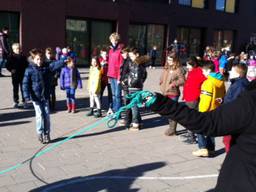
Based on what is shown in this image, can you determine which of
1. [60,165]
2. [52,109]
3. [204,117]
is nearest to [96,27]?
[52,109]

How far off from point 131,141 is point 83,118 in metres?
2.05

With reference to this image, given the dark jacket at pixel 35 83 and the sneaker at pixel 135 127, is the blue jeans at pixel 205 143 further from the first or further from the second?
the dark jacket at pixel 35 83

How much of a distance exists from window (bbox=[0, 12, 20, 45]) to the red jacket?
489 inches

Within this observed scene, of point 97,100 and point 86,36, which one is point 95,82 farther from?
point 86,36

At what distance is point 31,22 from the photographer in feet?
56.8

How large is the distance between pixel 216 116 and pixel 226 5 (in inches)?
1129

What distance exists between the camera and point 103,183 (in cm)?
498

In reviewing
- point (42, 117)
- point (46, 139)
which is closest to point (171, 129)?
point (46, 139)

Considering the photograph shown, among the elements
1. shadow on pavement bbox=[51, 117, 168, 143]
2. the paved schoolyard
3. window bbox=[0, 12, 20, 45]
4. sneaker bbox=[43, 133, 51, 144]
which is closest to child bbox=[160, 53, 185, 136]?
the paved schoolyard

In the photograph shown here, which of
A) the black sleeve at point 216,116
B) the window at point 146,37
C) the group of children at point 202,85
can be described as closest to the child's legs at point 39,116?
the group of children at point 202,85

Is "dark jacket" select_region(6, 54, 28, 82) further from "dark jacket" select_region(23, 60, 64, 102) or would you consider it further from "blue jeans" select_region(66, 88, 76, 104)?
"dark jacket" select_region(23, 60, 64, 102)

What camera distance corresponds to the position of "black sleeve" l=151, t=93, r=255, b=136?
2.08m

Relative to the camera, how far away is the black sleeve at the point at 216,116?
208cm

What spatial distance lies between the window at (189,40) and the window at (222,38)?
5.90 feet
